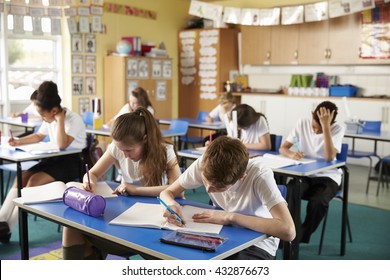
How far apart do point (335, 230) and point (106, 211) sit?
7.69 ft

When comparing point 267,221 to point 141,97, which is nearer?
point 267,221

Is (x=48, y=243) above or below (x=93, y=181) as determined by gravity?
below

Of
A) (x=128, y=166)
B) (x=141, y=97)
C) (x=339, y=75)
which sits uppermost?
(x=339, y=75)

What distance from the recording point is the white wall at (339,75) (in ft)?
21.4

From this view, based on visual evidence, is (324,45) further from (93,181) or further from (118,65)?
(93,181)

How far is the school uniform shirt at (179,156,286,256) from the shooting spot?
5.94 feet

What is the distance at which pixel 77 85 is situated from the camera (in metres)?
7.02

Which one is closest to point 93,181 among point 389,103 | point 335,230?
point 335,230

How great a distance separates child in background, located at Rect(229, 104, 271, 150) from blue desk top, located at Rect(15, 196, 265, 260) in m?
1.75

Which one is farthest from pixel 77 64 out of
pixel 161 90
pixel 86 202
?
pixel 86 202

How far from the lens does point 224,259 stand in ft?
5.11

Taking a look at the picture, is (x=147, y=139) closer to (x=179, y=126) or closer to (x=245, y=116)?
(x=245, y=116)

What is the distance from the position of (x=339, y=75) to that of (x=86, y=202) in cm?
575

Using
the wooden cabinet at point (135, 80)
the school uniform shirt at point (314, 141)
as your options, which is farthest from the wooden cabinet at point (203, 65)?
the school uniform shirt at point (314, 141)
